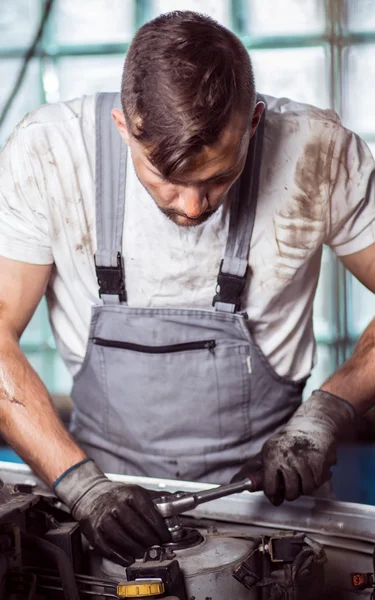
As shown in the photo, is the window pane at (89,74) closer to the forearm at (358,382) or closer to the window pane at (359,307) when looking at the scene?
the window pane at (359,307)

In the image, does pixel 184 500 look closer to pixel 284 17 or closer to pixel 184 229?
pixel 184 229

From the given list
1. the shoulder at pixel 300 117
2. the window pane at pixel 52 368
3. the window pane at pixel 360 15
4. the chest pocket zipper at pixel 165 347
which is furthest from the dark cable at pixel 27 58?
the chest pocket zipper at pixel 165 347

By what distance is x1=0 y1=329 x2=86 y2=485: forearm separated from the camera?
5.11ft

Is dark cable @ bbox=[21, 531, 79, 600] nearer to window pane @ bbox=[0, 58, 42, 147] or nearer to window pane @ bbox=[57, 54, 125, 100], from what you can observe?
window pane @ bbox=[57, 54, 125, 100]

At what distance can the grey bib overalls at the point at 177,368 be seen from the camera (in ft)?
5.62

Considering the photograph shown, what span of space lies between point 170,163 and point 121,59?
288cm

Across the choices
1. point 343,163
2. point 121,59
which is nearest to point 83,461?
point 343,163

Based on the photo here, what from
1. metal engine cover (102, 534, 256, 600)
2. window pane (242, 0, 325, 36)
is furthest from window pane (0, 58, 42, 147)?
metal engine cover (102, 534, 256, 600)

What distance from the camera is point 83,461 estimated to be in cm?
153

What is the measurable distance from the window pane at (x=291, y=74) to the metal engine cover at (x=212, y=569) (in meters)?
2.98

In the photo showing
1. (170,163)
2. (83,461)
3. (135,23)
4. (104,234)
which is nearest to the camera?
(170,163)

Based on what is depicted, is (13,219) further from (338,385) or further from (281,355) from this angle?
(338,385)

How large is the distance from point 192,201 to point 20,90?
3022 mm

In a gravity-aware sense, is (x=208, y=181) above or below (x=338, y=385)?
above
